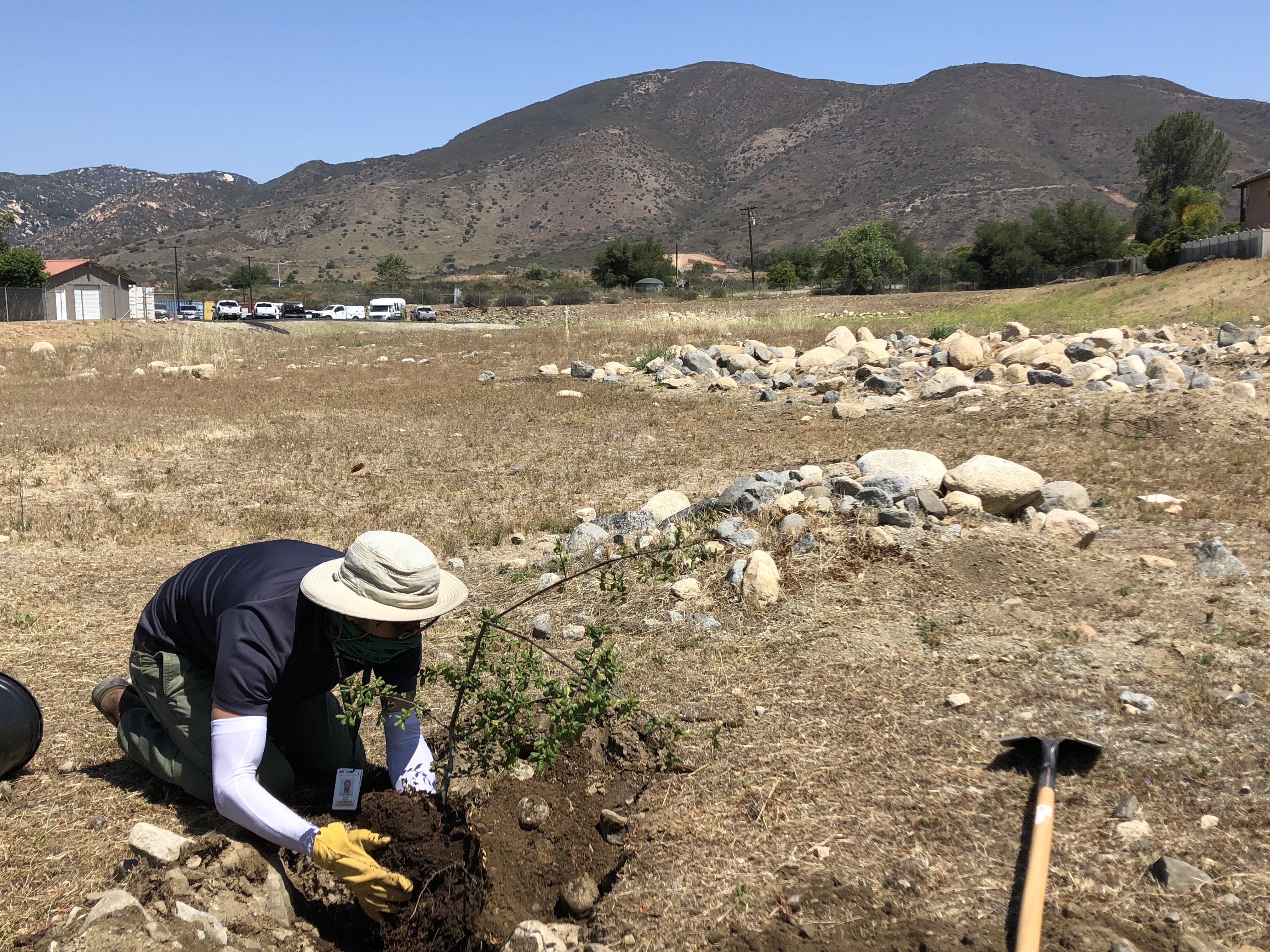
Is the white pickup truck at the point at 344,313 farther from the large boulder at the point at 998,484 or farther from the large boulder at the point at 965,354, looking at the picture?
the large boulder at the point at 998,484

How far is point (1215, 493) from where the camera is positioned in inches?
316

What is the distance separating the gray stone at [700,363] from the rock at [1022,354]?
16.1ft

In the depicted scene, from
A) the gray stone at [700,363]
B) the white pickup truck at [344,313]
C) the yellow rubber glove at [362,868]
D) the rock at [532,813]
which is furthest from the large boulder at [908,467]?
the white pickup truck at [344,313]

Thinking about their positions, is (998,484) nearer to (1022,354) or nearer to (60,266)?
(1022,354)

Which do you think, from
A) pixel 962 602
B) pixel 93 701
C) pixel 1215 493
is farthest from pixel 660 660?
pixel 1215 493

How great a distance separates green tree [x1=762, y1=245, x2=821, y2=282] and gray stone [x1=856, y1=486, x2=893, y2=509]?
68.8 metres

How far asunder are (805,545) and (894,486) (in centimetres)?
96

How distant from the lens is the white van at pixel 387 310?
50312mm

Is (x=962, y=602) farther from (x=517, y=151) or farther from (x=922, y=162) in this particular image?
(x=517, y=151)

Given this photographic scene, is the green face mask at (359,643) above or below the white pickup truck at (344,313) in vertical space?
below

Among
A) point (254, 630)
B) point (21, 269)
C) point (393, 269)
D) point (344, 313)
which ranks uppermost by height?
point (393, 269)

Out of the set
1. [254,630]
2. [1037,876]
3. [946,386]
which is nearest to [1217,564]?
[1037,876]

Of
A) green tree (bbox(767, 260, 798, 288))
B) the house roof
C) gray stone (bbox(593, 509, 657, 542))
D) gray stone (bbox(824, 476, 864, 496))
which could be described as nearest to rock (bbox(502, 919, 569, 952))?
gray stone (bbox(593, 509, 657, 542))

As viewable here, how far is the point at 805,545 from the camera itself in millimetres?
6246
